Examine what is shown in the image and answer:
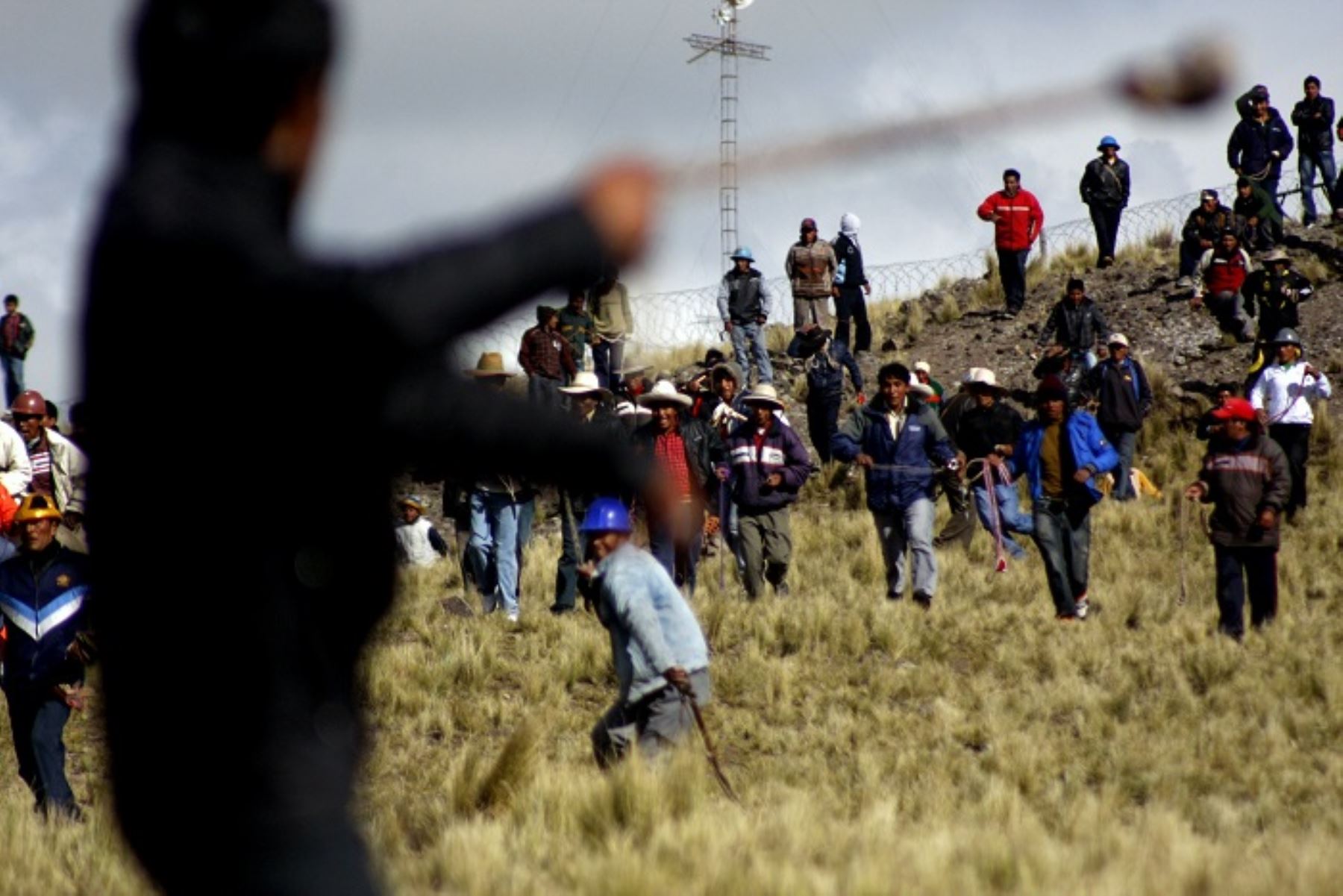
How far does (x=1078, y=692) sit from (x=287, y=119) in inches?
457

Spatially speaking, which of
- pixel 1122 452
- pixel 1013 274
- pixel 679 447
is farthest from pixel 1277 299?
pixel 679 447

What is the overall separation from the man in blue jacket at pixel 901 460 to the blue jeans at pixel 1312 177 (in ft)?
44.4

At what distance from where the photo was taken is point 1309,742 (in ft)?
38.9

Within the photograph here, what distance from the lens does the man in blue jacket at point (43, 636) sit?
1015 centimetres

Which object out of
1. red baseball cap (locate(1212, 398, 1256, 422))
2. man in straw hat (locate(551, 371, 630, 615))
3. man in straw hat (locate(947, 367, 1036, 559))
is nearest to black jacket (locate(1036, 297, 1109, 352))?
man in straw hat (locate(947, 367, 1036, 559))

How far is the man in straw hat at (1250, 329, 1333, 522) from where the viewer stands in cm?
1844

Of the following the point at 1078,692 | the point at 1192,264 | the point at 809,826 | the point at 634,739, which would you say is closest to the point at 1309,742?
the point at 1078,692

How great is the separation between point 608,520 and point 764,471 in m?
5.74

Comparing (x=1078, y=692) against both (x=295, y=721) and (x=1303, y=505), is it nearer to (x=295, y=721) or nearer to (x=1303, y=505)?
(x=1303, y=505)

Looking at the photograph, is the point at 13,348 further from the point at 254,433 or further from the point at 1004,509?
the point at 254,433

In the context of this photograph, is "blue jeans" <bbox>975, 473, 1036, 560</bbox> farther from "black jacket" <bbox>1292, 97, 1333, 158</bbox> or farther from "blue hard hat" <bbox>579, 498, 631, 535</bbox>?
"black jacket" <bbox>1292, 97, 1333, 158</bbox>

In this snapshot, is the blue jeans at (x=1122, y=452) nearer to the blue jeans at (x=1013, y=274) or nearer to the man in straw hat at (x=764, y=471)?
the man in straw hat at (x=764, y=471)

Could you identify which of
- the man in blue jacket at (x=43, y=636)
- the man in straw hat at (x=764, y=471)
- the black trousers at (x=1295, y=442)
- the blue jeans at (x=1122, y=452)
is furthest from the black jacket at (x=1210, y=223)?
the man in blue jacket at (x=43, y=636)

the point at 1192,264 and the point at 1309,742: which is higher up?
the point at 1192,264
